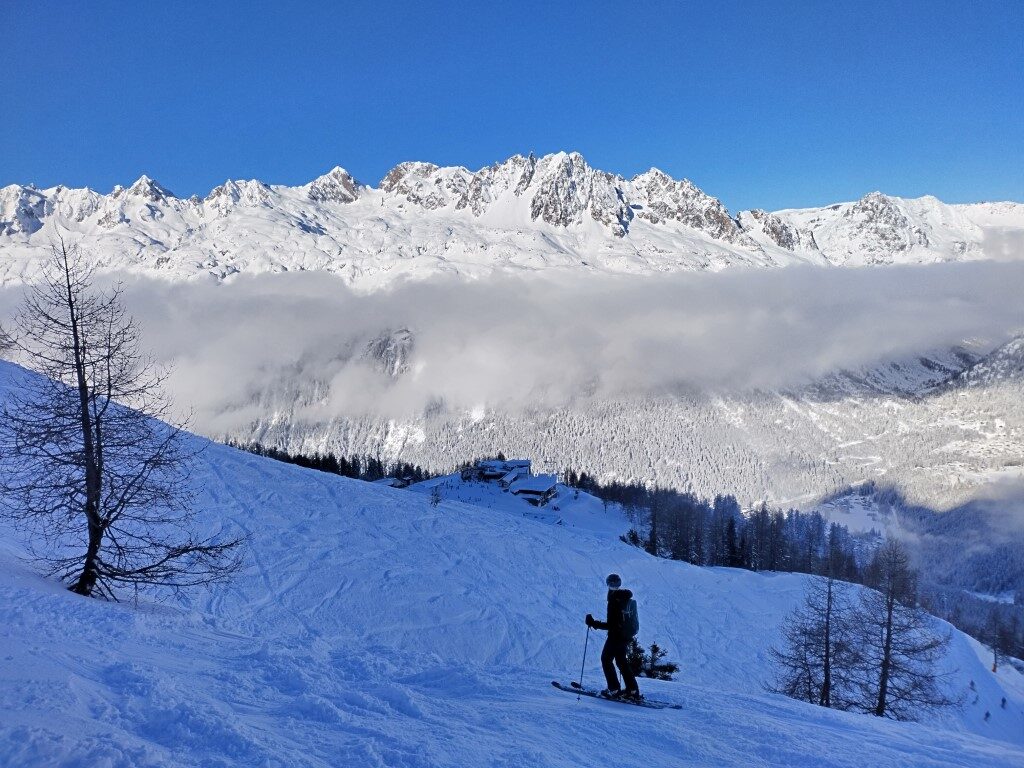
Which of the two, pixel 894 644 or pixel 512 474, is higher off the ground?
pixel 512 474

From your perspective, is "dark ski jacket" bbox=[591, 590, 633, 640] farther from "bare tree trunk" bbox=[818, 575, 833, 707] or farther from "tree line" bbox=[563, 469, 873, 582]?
"tree line" bbox=[563, 469, 873, 582]

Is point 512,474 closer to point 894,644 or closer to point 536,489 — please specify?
point 536,489

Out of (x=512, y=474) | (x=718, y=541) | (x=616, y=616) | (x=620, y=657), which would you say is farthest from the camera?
(x=512, y=474)

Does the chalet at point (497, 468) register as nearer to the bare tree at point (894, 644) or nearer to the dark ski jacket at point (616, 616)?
the bare tree at point (894, 644)

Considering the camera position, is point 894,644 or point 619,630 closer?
point 619,630

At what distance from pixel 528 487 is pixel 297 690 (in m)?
93.4

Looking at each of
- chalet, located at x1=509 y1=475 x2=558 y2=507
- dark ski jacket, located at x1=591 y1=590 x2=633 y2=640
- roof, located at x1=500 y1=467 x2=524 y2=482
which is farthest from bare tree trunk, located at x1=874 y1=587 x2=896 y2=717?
roof, located at x1=500 y1=467 x2=524 y2=482

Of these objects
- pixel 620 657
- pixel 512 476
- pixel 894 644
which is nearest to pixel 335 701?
pixel 620 657

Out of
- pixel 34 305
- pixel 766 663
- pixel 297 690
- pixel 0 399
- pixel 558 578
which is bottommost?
pixel 766 663

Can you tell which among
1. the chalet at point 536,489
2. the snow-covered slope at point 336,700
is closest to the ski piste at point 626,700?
the snow-covered slope at point 336,700

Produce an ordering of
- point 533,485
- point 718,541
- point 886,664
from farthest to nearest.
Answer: point 533,485, point 718,541, point 886,664

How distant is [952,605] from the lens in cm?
14012

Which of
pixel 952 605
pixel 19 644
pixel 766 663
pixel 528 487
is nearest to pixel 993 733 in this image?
pixel 766 663

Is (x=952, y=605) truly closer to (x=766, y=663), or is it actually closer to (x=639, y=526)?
(x=639, y=526)
